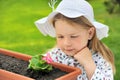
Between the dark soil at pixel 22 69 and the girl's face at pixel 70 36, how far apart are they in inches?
6.9

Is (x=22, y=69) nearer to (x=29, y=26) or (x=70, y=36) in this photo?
(x=70, y=36)

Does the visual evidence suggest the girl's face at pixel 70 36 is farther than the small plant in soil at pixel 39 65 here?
Yes

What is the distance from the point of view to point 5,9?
841 centimetres

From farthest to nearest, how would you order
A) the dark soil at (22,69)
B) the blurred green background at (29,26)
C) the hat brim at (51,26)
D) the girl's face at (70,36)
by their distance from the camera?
the blurred green background at (29,26), the hat brim at (51,26), the girl's face at (70,36), the dark soil at (22,69)

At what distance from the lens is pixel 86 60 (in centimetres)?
276

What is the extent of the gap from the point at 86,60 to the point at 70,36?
0.20 metres

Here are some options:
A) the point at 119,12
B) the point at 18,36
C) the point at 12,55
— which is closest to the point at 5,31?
the point at 18,36

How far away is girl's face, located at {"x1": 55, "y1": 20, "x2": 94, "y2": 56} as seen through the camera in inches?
106

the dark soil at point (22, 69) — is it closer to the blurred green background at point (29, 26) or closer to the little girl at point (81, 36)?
the little girl at point (81, 36)

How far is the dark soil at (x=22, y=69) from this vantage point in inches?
101

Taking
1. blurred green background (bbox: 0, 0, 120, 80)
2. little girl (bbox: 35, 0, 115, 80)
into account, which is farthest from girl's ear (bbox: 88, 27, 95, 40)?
blurred green background (bbox: 0, 0, 120, 80)

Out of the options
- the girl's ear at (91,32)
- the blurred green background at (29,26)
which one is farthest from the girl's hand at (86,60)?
the blurred green background at (29,26)

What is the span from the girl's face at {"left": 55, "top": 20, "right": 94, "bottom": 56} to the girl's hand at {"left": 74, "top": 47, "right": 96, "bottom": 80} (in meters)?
0.03

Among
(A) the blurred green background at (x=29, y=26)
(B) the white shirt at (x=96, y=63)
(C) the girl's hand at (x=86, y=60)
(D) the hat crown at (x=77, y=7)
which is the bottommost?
(A) the blurred green background at (x=29, y=26)
